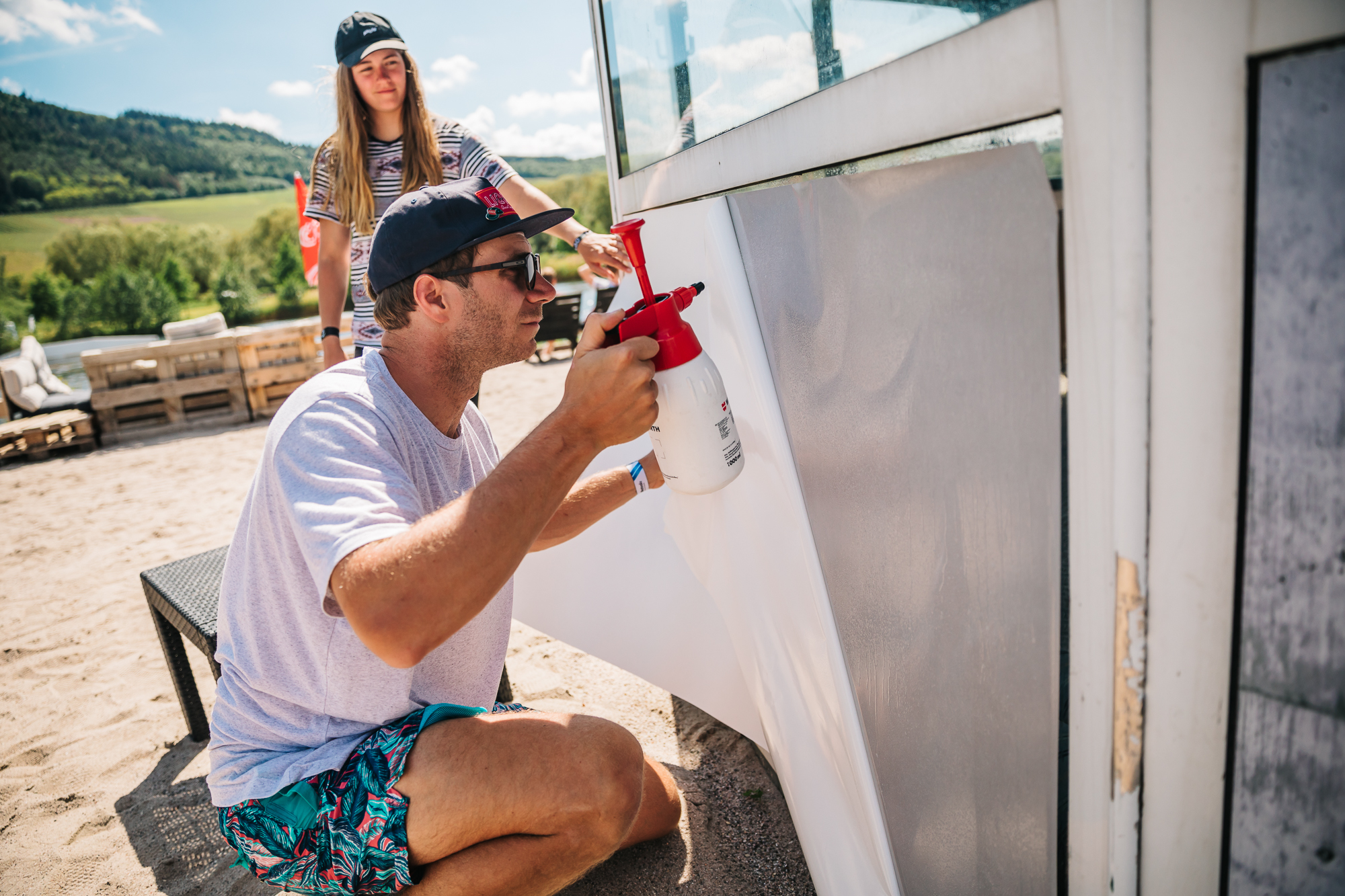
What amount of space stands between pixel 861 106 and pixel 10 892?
9.03ft

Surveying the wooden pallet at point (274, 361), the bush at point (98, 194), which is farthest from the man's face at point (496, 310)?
the bush at point (98, 194)

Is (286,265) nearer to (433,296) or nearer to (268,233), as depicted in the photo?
(268,233)

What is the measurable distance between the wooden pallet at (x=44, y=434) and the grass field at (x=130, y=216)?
47768 mm

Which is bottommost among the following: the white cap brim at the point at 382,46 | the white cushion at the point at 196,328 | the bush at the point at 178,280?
the white cushion at the point at 196,328

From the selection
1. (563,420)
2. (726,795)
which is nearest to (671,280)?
(563,420)

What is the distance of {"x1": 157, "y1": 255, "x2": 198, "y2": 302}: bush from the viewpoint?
45.8 metres

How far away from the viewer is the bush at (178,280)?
45.8m

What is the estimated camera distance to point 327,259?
8.35 ft

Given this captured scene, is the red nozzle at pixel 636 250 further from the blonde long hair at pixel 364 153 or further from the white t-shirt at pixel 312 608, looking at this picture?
the blonde long hair at pixel 364 153

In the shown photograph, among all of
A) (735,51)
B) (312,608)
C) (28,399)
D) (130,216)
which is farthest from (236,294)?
(735,51)

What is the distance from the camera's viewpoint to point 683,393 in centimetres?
123

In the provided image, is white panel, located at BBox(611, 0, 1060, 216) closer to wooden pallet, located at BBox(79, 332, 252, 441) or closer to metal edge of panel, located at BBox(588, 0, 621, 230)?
metal edge of panel, located at BBox(588, 0, 621, 230)

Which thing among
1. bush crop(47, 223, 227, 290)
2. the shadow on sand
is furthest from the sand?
bush crop(47, 223, 227, 290)

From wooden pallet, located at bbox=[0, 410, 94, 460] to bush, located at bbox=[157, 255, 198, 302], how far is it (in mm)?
44667
